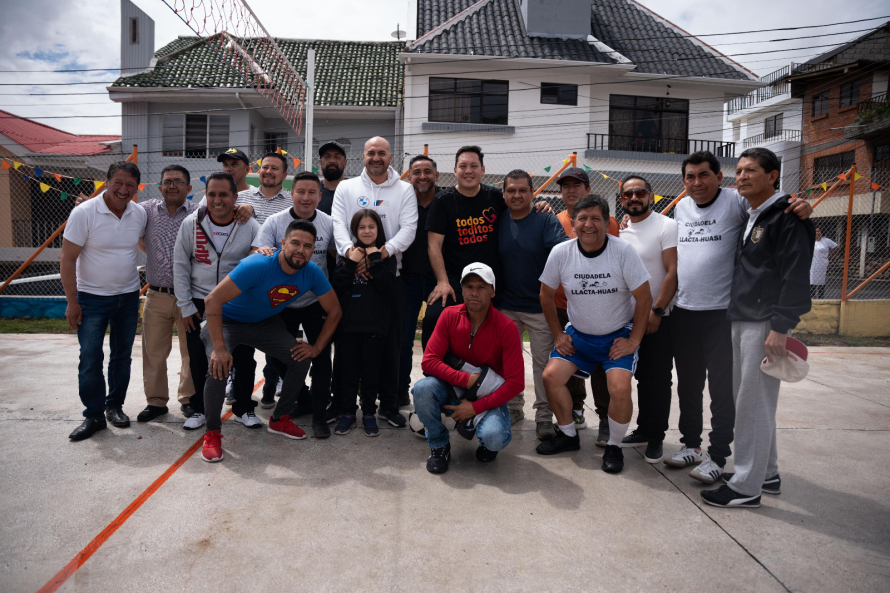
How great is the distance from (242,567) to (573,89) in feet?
56.3

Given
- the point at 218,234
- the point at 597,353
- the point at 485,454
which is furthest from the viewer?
the point at 218,234

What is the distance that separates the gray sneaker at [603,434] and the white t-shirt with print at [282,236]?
2.30 m

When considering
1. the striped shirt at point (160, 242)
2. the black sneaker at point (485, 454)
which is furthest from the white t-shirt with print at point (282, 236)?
the black sneaker at point (485, 454)

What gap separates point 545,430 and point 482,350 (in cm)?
86

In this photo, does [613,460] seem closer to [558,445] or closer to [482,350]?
[558,445]

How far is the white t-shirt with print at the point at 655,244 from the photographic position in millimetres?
3650

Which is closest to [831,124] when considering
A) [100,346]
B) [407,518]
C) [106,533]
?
[407,518]

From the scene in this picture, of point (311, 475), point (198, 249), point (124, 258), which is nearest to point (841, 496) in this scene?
point (311, 475)

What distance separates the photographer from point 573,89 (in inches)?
671

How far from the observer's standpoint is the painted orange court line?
2189 mm

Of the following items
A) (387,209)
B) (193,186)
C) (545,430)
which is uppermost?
(193,186)

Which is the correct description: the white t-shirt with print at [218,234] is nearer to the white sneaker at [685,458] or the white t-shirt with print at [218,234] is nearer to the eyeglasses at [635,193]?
the eyeglasses at [635,193]

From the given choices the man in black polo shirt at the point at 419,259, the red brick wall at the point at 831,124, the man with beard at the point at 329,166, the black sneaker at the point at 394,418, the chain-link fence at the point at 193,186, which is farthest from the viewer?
the red brick wall at the point at 831,124

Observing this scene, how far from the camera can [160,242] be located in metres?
4.25
